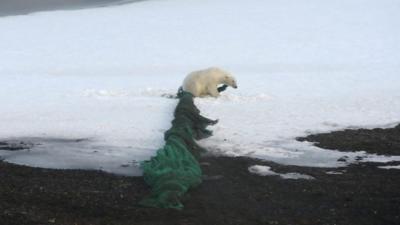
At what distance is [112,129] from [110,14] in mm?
30230

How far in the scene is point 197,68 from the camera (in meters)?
24.5

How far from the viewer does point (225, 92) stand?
690 inches

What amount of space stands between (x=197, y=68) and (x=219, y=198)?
1799 centimetres

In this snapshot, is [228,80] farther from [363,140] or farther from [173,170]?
[173,170]

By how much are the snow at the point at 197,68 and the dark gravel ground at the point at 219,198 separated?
2.67ft

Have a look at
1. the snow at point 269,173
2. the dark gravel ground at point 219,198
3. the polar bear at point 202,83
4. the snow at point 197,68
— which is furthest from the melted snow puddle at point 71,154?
the polar bear at point 202,83

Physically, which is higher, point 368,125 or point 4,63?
point 4,63

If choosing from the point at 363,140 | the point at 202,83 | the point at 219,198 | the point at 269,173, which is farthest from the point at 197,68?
the point at 219,198

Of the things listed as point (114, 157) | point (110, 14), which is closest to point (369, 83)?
point (114, 157)

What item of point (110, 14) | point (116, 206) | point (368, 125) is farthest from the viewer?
point (110, 14)

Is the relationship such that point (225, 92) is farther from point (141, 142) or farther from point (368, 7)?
point (368, 7)

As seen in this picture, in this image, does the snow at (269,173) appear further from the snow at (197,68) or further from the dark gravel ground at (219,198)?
the snow at (197,68)

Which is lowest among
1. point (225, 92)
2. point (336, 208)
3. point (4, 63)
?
point (336, 208)

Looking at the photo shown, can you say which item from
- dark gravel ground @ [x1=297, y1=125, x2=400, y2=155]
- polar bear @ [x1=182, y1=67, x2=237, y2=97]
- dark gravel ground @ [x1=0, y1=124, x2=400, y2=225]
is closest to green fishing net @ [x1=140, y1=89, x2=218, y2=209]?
dark gravel ground @ [x1=0, y1=124, x2=400, y2=225]
